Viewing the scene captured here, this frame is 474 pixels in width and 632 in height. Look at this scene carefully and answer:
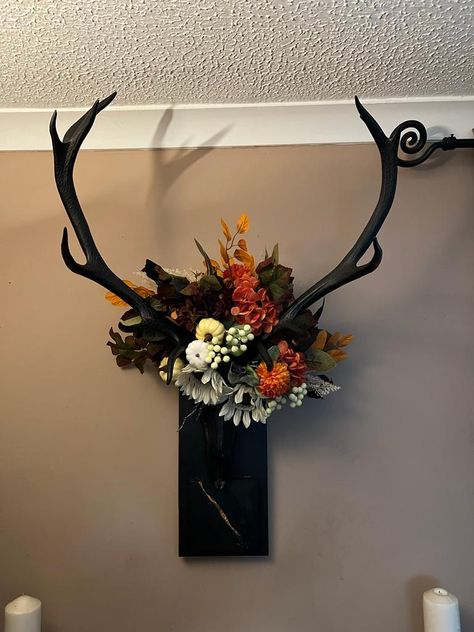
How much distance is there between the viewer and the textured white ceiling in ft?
3.49

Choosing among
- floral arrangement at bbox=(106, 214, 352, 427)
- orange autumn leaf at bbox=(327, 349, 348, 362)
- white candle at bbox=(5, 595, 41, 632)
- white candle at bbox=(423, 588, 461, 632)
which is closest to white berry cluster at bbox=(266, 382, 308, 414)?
floral arrangement at bbox=(106, 214, 352, 427)

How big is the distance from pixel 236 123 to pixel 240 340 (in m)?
0.55

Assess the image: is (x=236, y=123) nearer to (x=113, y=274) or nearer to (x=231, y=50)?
(x=231, y=50)

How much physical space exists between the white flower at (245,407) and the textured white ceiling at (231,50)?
0.63 meters

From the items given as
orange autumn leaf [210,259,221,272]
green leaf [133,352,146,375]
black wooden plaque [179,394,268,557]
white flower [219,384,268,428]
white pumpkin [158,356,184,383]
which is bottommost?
black wooden plaque [179,394,268,557]

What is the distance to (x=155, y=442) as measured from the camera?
53.2 inches

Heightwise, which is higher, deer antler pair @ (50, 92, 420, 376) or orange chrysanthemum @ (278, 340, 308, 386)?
deer antler pair @ (50, 92, 420, 376)

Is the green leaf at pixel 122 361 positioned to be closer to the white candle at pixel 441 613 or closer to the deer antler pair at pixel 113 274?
the deer antler pair at pixel 113 274

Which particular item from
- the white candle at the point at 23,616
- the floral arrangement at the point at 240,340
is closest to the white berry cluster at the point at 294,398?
the floral arrangement at the point at 240,340

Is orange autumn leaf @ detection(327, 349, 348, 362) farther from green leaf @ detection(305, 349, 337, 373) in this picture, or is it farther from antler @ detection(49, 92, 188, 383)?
antler @ detection(49, 92, 188, 383)

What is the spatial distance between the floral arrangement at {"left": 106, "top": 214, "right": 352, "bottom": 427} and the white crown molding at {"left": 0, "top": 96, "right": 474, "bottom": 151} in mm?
319

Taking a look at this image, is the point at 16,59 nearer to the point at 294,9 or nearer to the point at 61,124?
the point at 61,124

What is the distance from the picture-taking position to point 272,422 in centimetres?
135

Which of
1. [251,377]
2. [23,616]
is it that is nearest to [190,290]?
[251,377]
